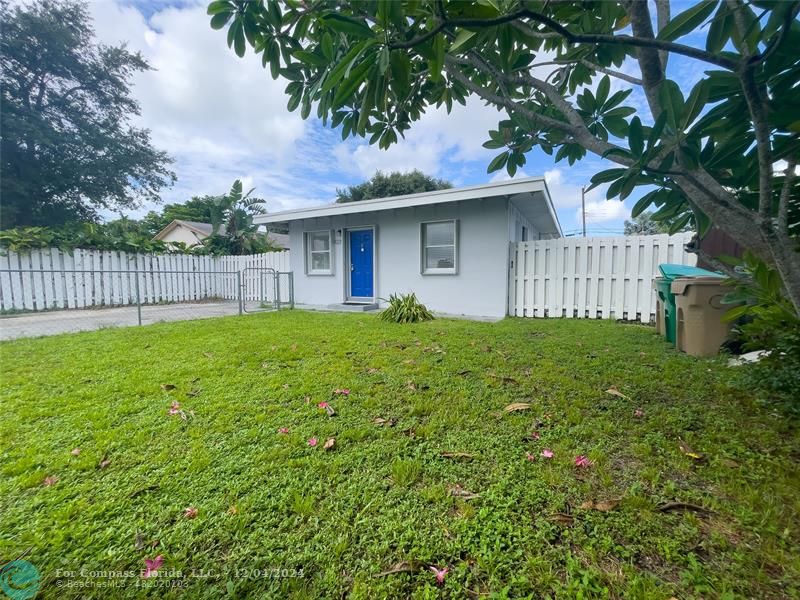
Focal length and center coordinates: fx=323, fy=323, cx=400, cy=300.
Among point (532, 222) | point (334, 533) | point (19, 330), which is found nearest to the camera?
point (334, 533)

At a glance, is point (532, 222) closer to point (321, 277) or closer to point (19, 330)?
point (321, 277)

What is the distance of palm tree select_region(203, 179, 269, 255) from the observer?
41.9ft

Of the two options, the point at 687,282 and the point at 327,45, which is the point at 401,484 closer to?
the point at 327,45

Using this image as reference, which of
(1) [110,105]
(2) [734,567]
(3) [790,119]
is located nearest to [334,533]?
(2) [734,567]

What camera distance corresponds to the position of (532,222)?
10.4 m

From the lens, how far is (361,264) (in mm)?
9078

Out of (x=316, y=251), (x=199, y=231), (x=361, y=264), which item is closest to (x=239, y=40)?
(x=361, y=264)

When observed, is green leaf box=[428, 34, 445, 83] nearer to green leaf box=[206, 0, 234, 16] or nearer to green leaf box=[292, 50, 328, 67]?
green leaf box=[292, 50, 328, 67]

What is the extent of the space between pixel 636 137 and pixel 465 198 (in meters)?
5.76

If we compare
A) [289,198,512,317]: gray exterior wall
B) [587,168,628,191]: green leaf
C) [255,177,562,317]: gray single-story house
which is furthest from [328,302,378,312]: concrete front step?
[587,168,628,191]: green leaf

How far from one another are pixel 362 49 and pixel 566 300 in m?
6.77

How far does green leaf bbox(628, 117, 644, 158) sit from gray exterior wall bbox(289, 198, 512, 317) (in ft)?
19.3

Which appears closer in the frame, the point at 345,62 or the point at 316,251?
the point at 345,62

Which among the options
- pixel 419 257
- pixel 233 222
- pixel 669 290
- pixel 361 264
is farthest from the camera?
pixel 233 222
